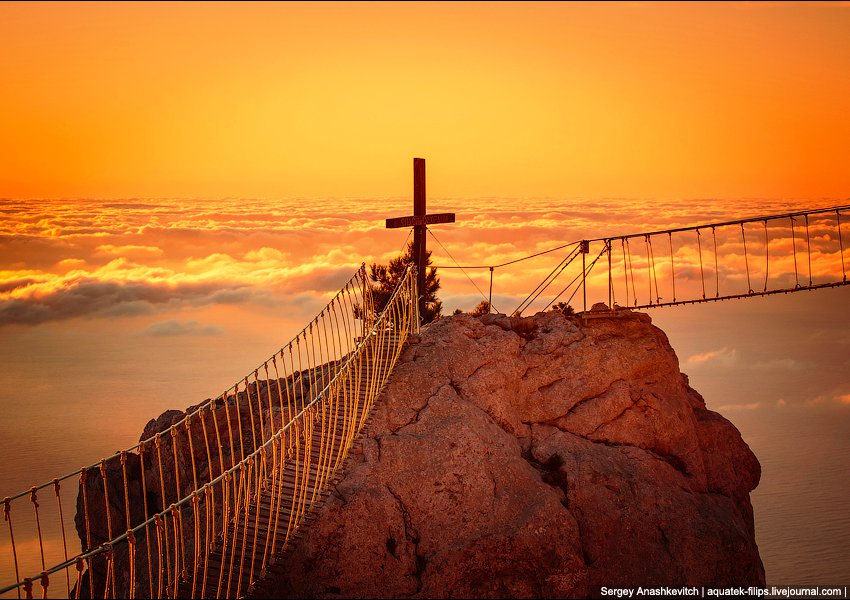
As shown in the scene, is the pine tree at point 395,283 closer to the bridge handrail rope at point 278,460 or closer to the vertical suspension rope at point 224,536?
the bridge handrail rope at point 278,460

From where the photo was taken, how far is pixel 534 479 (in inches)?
924


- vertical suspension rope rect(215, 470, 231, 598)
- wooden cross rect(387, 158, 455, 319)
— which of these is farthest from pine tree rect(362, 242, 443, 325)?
vertical suspension rope rect(215, 470, 231, 598)

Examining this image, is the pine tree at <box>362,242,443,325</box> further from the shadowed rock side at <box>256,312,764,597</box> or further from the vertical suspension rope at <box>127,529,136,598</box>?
the vertical suspension rope at <box>127,529,136,598</box>

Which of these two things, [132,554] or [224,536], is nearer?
[132,554]

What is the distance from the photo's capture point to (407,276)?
2678 centimetres

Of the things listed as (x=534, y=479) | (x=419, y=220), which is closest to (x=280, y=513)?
(x=534, y=479)

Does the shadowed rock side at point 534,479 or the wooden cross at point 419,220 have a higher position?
the wooden cross at point 419,220

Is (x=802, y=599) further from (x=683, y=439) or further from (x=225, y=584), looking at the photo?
(x=225, y=584)

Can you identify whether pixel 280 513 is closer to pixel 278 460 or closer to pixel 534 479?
pixel 278 460

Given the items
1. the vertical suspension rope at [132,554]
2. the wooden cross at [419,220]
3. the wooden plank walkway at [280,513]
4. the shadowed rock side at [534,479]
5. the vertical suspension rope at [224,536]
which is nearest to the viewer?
the vertical suspension rope at [132,554]

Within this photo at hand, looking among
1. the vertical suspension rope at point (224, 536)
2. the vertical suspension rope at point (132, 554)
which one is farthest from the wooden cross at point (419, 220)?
the vertical suspension rope at point (132, 554)

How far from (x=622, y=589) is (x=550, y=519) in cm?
204

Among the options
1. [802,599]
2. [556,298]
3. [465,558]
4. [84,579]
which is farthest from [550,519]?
[84,579]

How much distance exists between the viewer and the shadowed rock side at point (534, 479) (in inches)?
859
